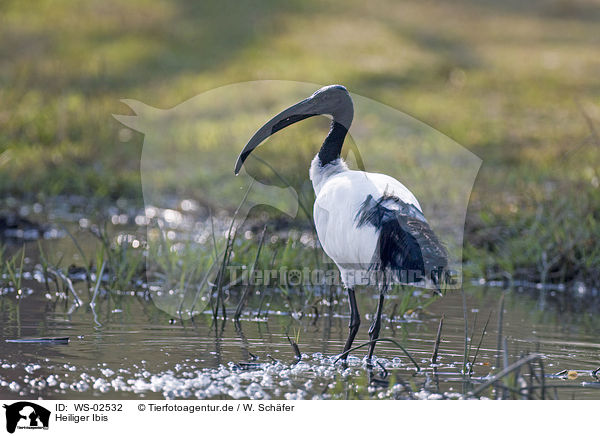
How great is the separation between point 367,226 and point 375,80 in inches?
475

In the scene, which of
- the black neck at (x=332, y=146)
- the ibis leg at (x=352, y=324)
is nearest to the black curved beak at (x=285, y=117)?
the black neck at (x=332, y=146)

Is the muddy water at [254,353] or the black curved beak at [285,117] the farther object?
the black curved beak at [285,117]

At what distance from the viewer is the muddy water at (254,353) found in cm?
439

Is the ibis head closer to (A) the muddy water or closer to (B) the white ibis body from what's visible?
(B) the white ibis body

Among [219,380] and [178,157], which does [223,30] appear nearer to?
[178,157]

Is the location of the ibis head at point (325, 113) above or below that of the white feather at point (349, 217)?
above

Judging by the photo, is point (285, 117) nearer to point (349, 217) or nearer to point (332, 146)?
point (332, 146)

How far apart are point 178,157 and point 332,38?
29.6ft

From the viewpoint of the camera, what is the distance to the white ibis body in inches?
189

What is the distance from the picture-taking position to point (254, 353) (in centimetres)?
515
